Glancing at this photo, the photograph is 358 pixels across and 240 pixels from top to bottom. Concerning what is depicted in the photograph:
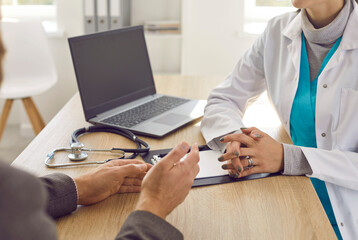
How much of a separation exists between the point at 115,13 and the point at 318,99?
208cm

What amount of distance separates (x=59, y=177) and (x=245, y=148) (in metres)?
0.49

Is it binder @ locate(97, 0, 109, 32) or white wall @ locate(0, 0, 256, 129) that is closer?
binder @ locate(97, 0, 109, 32)

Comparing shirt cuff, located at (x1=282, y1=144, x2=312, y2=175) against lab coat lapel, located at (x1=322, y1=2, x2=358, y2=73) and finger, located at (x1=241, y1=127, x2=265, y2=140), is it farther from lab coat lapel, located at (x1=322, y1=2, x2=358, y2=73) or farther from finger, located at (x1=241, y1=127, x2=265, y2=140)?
lab coat lapel, located at (x1=322, y1=2, x2=358, y2=73)

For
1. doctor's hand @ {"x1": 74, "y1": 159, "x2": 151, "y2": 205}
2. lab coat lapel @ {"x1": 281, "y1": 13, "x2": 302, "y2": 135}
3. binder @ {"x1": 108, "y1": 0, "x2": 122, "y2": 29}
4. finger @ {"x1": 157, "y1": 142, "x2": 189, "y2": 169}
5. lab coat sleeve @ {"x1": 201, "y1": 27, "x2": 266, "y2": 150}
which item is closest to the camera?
finger @ {"x1": 157, "y1": 142, "x2": 189, "y2": 169}

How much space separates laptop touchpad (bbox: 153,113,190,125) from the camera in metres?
1.56

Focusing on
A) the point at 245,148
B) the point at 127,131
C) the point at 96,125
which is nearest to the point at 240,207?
the point at 245,148

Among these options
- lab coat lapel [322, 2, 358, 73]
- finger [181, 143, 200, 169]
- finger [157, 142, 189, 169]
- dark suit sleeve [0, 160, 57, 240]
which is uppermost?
lab coat lapel [322, 2, 358, 73]

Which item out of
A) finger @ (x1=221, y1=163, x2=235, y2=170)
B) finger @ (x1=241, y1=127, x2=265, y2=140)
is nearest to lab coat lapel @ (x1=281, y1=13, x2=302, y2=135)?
finger @ (x1=241, y1=127, x2=265, y2=140)

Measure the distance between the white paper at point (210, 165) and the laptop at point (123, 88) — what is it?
0.19 metres

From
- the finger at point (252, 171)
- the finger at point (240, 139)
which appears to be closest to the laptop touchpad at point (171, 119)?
the finger at point (240, 139)

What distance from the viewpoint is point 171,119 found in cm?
159

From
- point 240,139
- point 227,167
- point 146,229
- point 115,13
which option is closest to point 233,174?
point 227,167

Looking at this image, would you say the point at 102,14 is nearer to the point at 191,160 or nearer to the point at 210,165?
the point at 210,165

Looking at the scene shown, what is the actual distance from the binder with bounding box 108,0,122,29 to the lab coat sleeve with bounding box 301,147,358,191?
2.25 metres
